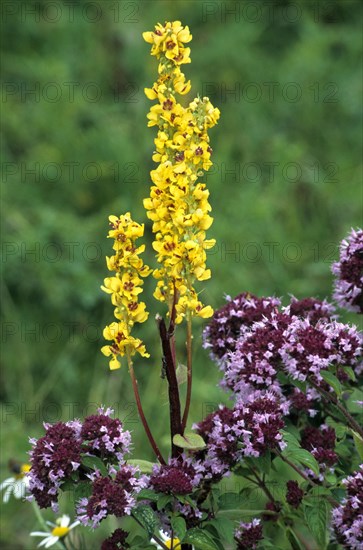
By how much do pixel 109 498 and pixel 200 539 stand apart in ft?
0.59

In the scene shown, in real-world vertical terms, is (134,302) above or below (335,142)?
below

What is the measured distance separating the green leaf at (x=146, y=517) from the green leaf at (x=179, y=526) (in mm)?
44

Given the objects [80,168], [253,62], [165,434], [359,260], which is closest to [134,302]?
[359,260]

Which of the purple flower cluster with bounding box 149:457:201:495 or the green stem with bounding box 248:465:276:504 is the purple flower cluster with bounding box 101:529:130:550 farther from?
the green stem with bounding box 248:465:276:504

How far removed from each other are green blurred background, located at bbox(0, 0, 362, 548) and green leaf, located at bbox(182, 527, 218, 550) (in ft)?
5.17

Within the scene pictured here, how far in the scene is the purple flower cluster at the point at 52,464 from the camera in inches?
61.8

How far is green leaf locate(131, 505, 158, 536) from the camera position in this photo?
1586 millimetres

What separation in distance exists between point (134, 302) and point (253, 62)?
3.58 metres

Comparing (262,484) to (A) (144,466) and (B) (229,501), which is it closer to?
(B) (229,501)

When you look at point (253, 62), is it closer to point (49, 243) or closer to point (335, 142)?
point (335, 142)

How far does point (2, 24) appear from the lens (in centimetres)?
496

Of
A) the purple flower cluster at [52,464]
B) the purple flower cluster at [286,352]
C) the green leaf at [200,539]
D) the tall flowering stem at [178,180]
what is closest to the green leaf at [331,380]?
the purple flower cluster at [286,352]

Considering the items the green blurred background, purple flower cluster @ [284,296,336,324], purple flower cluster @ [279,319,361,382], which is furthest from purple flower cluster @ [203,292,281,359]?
the green blurred background

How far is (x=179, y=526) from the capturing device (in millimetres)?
1544
